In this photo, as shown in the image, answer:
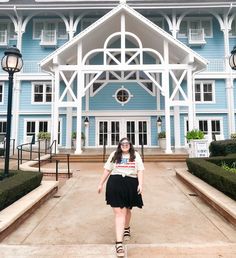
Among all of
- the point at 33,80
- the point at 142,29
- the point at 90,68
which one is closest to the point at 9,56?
the point at 90,68

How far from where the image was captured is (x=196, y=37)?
690 inches

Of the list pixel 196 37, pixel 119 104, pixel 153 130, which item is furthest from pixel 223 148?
pixel 196 37

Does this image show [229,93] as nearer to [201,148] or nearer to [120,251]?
[201,148]

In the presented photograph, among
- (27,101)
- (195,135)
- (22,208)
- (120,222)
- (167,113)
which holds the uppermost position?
(27,101)

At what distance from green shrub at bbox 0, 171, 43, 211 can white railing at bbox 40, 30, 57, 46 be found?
13582 mm

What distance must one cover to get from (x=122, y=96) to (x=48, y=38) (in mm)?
6931

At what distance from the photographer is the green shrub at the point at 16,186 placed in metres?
4.47

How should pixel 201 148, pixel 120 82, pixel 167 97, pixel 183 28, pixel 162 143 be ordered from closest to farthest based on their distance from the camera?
pixel 201 148, pixel 167 97, pixel 162 143, pixel 120 82, pixel 183 28

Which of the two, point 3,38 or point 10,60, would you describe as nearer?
point 10,60

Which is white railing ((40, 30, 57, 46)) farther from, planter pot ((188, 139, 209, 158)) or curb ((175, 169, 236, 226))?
curb ((175, 169, 236, 226))

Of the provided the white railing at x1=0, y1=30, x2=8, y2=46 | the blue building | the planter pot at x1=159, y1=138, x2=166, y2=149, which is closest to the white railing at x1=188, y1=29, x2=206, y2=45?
the blue building

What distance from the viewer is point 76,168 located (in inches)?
408

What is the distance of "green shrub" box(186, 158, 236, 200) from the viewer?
16.6ft

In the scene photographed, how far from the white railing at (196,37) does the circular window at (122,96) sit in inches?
231
